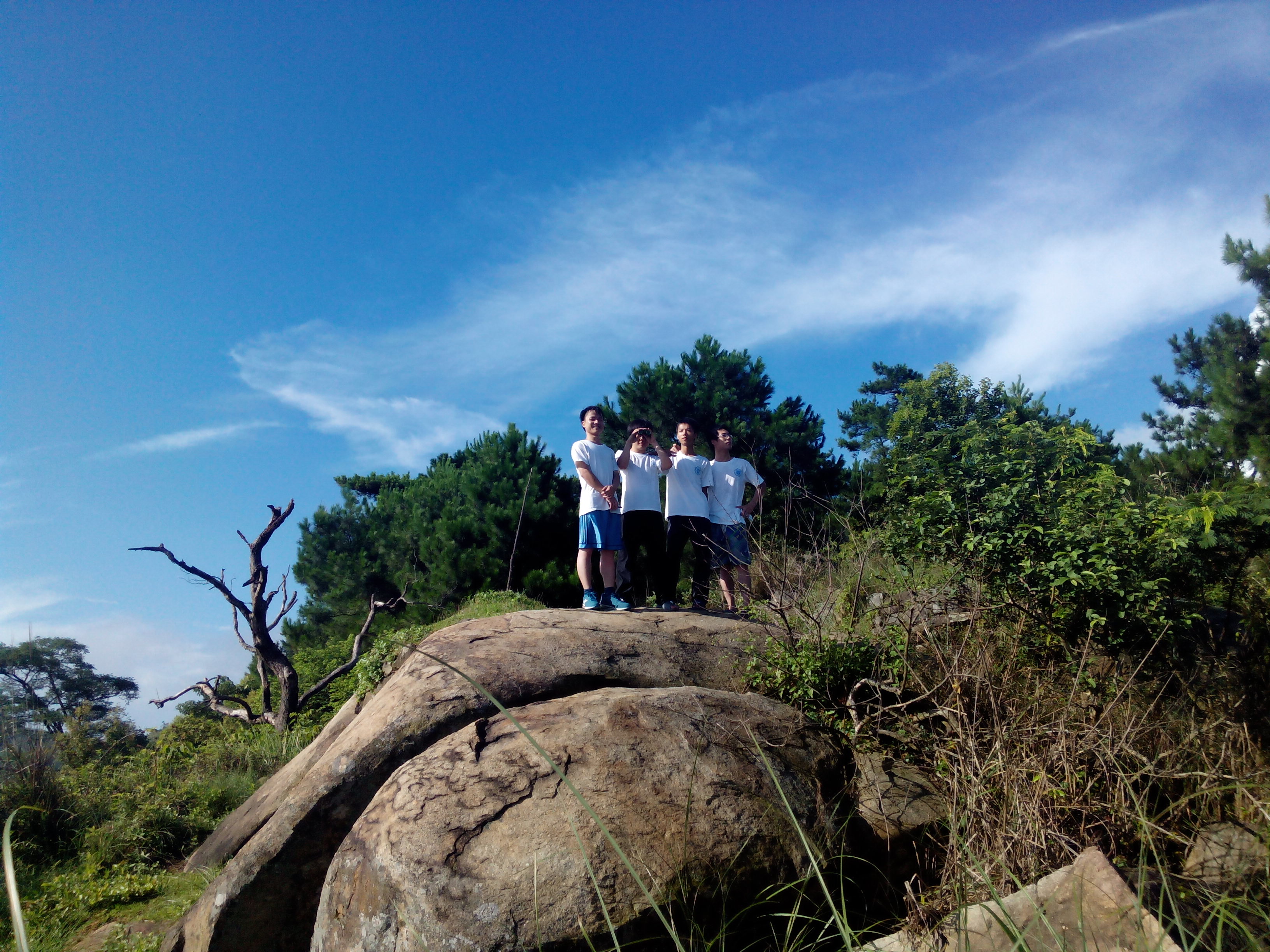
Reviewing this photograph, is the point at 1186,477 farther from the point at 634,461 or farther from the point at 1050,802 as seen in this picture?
the point at 1050,802

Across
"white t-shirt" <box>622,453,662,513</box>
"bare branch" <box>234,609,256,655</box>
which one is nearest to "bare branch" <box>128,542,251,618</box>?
"bare branch" <box>234,609,256,655</box>

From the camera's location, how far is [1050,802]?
4.39 metres

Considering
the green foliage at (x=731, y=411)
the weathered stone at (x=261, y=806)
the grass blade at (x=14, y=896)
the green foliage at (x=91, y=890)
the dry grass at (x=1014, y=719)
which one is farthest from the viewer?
the green foliage at (x=731, y=411)

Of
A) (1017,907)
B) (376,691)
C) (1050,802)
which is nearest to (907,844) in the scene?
(1050,802)

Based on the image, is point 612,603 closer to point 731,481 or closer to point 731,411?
point 731,481

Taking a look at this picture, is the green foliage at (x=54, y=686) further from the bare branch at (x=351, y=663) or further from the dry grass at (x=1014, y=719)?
the dry grass at (x=1014, y=719)

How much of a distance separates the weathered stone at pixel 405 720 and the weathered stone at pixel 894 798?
49.9 inches

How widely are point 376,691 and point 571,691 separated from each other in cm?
227

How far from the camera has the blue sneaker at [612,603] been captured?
24.7 feet

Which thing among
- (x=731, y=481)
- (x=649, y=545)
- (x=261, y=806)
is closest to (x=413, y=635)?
(x=261, y=806)

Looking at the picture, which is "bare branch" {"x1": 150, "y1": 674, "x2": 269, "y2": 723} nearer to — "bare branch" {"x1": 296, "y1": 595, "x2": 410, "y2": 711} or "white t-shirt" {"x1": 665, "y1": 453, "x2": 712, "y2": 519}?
"bare branch" {"x1": 296, "y1": 595, "x2": 410, "y2": 711}

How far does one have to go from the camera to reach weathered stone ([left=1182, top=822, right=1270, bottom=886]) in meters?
4.06

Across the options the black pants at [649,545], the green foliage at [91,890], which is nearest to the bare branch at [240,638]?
the green foliage at [91,890]

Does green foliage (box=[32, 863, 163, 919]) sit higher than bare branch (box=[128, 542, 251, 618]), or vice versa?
bare branch (box=[128, 542, 251, 618])
